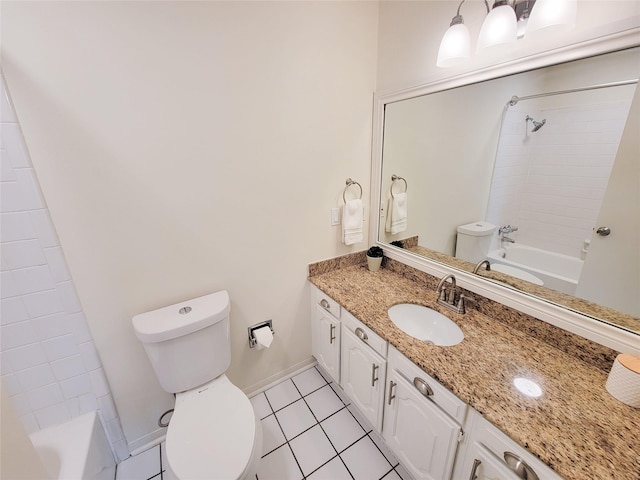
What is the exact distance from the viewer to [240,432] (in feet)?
3.61

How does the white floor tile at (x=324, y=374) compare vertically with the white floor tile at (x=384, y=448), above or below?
above

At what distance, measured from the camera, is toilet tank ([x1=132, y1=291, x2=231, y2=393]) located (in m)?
1.20

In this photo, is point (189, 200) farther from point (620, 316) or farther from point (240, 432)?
point (620, 316)

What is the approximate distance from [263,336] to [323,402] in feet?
2.05

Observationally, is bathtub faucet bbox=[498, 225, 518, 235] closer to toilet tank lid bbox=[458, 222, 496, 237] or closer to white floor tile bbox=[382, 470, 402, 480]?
toilet tank lid bbox=[458, 222, 496, 237]

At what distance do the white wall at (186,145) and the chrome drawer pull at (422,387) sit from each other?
89cm

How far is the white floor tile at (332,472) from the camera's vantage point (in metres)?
1.34

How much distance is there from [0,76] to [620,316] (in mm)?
2295

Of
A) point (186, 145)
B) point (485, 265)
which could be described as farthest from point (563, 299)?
point (186, 145)

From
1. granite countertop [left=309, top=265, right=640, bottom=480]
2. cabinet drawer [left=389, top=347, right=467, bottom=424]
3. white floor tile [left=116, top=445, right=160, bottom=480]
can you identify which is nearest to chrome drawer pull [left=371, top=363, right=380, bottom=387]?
cabinet drawer [left=389, top=347, right=467, bottom=424]

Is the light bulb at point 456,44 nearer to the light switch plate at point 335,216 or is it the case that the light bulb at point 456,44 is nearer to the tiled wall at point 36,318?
the light switch plate at point 335,216

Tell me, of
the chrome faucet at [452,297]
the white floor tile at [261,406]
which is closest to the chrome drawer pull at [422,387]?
A: the chrome faucet at [452,297]

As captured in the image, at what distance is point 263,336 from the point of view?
159 centimetres

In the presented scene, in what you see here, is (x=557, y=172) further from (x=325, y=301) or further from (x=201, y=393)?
(x=201, y=393)
